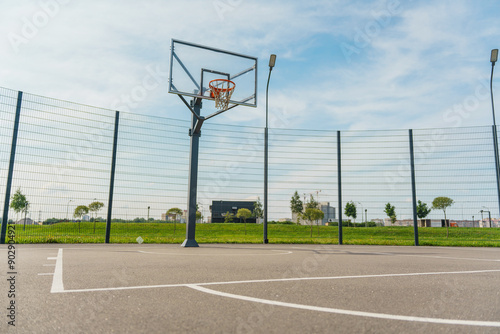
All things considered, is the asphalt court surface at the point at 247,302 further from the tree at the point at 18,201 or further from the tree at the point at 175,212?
the tree at the point at 175,212

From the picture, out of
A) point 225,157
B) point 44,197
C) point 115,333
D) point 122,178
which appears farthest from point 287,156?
point 115,333

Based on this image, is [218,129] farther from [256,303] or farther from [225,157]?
[256,303]

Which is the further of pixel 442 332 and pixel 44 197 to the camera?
pixel 44 197

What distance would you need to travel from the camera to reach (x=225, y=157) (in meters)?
12.0

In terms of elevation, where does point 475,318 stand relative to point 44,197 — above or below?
below

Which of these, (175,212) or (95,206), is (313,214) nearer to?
(175,212)

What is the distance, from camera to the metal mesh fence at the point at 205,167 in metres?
9.67

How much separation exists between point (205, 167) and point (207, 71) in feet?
10.4

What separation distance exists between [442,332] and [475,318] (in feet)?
1.52

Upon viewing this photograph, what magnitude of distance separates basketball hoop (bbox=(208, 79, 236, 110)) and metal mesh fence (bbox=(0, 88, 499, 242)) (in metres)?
2.02

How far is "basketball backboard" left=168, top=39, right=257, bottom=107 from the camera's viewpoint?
32.3 ft

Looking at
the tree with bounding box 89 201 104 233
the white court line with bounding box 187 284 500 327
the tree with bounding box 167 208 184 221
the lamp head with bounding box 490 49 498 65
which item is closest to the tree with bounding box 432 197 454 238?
the lamp head with bounding box 490 49 498 65

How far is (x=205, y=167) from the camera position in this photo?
11578mm

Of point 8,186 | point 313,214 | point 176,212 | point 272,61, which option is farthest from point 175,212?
point 313,214
